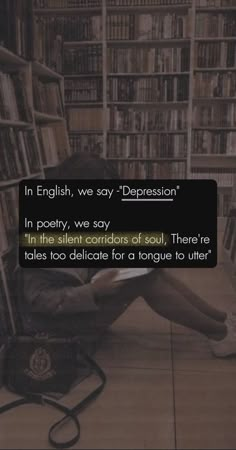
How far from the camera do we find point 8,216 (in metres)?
0.72

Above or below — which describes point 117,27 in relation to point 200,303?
above

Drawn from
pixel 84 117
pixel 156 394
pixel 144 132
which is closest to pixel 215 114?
pixel 144 132

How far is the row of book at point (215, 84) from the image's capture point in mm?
702

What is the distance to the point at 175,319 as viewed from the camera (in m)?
0.79

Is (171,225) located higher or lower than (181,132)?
lower

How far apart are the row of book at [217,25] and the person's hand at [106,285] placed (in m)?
0.43

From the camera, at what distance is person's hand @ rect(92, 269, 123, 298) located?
0.73 metres

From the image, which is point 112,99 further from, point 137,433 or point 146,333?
point 137,433

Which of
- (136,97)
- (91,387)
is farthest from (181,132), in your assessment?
(91,387)

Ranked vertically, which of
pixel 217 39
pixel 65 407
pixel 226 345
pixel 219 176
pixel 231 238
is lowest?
pixel 65 407

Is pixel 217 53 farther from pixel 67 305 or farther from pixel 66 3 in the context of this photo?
pixel 67 305

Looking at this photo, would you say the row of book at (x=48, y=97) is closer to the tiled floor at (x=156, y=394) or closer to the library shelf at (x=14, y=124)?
the library shelf at (x=14, y=124)

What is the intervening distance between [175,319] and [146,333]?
0.07m

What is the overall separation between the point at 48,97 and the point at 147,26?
0.21 metres
